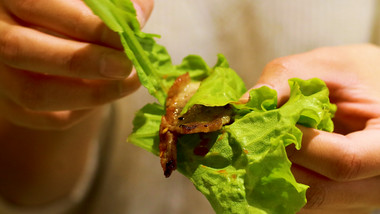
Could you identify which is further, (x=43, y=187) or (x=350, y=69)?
(x=43, y=187)

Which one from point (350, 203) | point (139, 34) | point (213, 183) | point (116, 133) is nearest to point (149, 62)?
point (139, 34)

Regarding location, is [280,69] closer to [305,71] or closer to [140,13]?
[305,71]

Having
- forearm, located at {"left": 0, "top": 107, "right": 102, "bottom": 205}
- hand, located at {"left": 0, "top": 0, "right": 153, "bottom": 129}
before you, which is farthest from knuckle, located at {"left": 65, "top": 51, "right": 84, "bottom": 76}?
forearm, located at {"left": 0, "top": 107, "right": 102, "bottom": 205}

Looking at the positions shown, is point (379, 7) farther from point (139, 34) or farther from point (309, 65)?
point (139, 34)

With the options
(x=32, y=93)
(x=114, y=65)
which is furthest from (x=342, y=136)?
(x=32, y=93)

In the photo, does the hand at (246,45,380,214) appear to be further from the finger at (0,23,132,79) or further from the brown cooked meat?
the finger at (0,23,132,79)

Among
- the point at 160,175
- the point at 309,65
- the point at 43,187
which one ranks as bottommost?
the point at 160,175

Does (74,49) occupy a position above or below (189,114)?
above

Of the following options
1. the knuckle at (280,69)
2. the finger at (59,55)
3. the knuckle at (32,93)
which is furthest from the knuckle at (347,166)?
the knuckle at (32,93)
